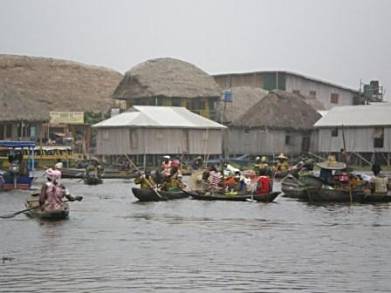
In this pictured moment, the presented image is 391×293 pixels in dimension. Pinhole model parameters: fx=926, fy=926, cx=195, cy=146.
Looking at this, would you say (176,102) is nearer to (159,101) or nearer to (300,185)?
(159,101)

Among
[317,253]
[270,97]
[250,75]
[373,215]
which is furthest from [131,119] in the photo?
[317,253]

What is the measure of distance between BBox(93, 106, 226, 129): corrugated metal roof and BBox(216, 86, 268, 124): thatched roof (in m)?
5.31

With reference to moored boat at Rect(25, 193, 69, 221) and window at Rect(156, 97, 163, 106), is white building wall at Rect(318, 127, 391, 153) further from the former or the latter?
moored boat at Rect(25, 193, 69, 221)

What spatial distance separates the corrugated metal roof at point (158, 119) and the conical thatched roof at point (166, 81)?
13.4 ft

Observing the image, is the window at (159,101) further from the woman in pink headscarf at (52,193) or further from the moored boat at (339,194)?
the woman in pink headscarf at (52,193)

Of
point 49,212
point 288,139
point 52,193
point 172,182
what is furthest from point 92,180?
point 52,193

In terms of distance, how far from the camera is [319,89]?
6594cm

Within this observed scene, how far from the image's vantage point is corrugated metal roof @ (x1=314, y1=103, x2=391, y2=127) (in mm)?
48531

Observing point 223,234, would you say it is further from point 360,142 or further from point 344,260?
point 360,142

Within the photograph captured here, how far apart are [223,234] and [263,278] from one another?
5.77m

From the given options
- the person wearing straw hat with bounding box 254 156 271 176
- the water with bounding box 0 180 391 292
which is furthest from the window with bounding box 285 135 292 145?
the water with bounding box 0 180 391 292

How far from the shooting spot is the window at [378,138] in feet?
159

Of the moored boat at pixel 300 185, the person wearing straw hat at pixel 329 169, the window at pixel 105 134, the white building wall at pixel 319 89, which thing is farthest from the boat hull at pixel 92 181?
the white building wall at pixel 319 89

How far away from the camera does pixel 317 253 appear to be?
16.6 metres
